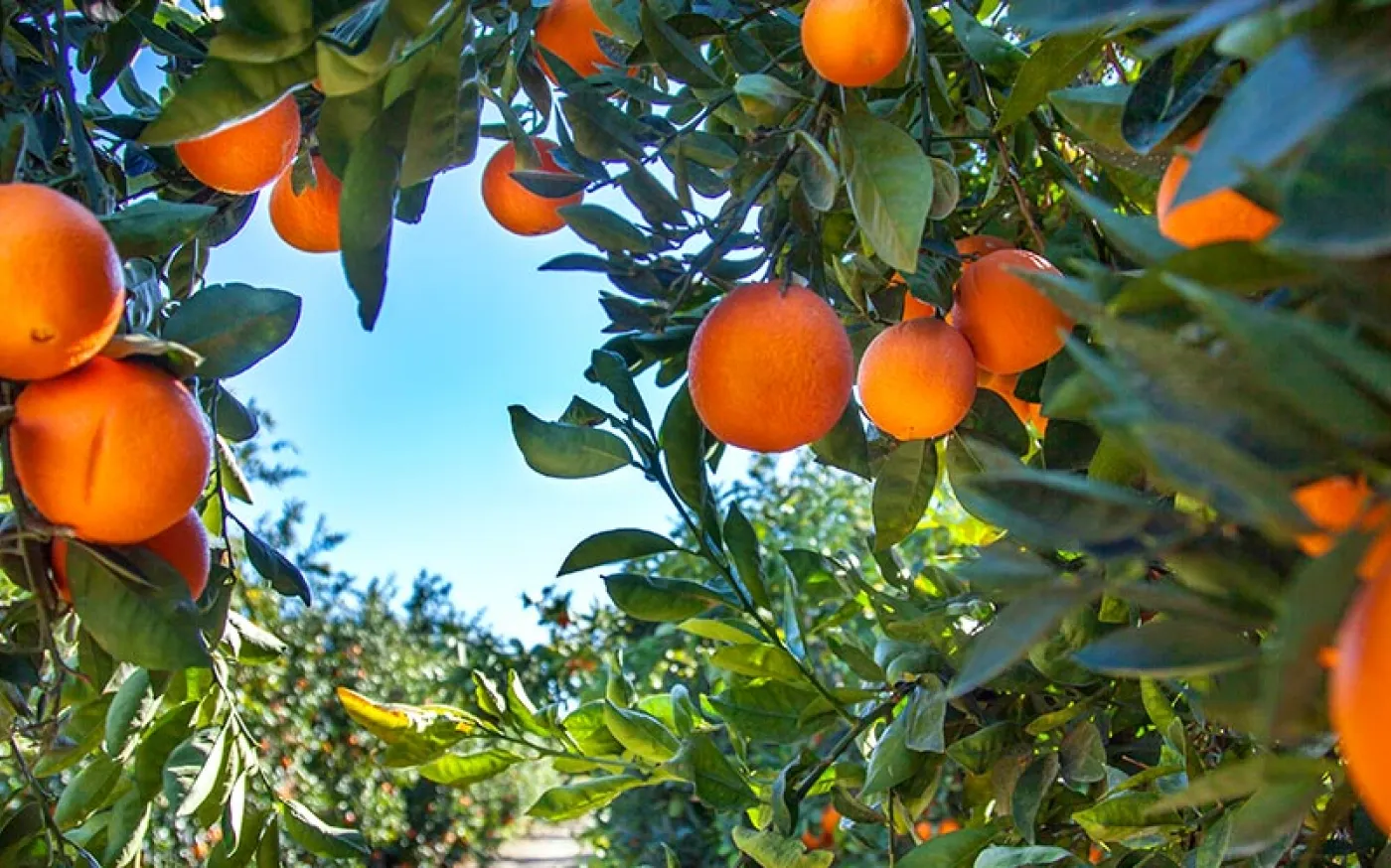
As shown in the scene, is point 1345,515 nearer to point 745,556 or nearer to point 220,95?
point 220,95

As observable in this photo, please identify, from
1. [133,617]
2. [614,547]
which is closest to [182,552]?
[133,617]

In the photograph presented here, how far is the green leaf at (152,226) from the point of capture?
0.61 metres

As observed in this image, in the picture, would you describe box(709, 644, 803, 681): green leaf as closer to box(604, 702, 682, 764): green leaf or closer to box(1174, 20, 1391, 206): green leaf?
box(604, 702, 682, 764): green leaf

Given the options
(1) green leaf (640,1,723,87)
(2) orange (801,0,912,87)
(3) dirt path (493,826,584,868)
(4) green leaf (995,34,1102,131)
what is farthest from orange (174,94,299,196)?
(3) dirt path (493,826,584,868)

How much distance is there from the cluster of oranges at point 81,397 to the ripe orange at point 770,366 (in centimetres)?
30

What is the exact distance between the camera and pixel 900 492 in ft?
3.00

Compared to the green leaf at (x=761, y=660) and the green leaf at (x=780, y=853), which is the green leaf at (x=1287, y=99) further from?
the green leaf at (x=761, y=660)

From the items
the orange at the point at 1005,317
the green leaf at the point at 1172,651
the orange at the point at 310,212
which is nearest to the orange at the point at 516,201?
the orange at the point at 310,212

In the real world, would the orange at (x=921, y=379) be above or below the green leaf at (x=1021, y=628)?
below

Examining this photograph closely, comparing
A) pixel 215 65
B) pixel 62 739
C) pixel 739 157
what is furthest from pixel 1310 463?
pixel 62 739

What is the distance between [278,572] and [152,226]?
316mm

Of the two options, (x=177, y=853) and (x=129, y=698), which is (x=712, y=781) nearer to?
(x=129, y=698)

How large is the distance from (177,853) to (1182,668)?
4361mm

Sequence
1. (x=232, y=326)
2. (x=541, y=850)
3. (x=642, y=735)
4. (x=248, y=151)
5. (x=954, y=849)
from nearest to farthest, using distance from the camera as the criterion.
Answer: (x=232, y=326), (x=248, y=151), (x=954, y=849), (x=642, y=735), (x=541, y=850)
